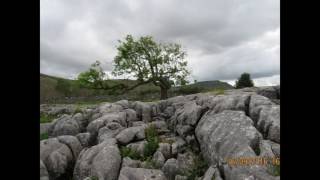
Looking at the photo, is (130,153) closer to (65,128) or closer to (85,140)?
(85,140)

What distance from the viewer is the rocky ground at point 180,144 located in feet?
56.0

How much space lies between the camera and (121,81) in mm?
67750

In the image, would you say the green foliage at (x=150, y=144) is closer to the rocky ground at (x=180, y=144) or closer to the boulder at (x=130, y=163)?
the rocky ground at (x=180, y=144)

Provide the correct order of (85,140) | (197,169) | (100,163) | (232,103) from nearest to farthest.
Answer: (197,169)
(100,163)
(232,103)
(85,140)

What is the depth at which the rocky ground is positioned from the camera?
1706cm

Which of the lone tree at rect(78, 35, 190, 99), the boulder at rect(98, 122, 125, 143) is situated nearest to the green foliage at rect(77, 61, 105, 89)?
the lone tree at rect(78, 35, 190, 99)

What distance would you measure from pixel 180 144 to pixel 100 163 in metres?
6.26

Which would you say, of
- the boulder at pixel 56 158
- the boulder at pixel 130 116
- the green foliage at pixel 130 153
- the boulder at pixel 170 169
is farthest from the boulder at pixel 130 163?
the boulder at pixel 130 116

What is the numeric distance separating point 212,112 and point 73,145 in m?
12.0

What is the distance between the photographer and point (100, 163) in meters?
21.3

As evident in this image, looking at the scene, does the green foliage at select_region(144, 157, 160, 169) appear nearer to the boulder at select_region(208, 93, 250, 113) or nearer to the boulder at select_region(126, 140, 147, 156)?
the boulder at select_region(126, 140, 147, 156)

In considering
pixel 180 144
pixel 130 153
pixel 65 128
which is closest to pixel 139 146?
pixel 130 153
